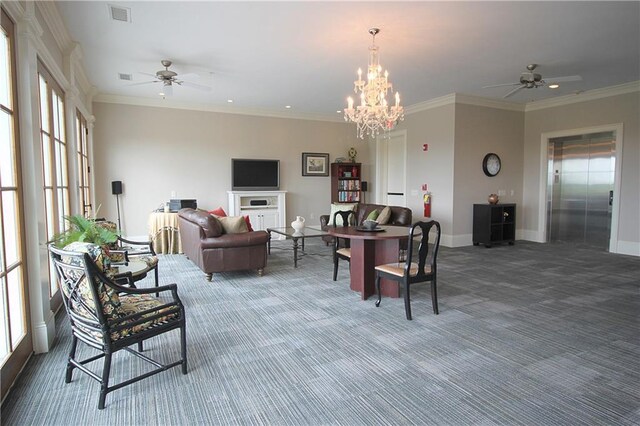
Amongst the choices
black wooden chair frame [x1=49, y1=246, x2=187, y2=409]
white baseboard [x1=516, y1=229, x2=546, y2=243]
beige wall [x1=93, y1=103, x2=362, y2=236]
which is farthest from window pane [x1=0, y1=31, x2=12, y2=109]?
white baseboard [x1=516, y1=229, x2=546, y2=243]

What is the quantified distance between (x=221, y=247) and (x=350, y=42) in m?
3.09

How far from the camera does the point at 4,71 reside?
2.54 metres

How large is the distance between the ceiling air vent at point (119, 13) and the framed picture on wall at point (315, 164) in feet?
18.5

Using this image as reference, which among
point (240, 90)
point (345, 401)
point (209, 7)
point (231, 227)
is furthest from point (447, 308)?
point (240, 90)

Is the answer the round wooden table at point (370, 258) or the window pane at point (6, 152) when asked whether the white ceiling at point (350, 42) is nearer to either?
the window pane at point (6, 152)

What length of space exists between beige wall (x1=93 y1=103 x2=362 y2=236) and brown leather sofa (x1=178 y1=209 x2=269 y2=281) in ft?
10.1

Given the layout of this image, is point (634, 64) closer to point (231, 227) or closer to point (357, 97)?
point (357, 97)

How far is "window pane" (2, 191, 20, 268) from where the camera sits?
96.1 inches

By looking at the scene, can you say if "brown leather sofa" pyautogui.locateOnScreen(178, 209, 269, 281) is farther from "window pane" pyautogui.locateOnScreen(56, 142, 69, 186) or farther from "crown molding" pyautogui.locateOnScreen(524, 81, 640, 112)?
"crown molding" pyautogui.locateOnScreen(524, 81, 640, 112)

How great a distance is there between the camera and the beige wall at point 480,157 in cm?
750

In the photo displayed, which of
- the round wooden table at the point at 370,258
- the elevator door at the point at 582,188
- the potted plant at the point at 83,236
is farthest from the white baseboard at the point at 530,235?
the potted plant at the point at 83,236

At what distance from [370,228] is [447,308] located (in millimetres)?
1227

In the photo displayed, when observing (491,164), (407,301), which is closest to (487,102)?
(491,164)

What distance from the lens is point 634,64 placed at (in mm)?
5391
